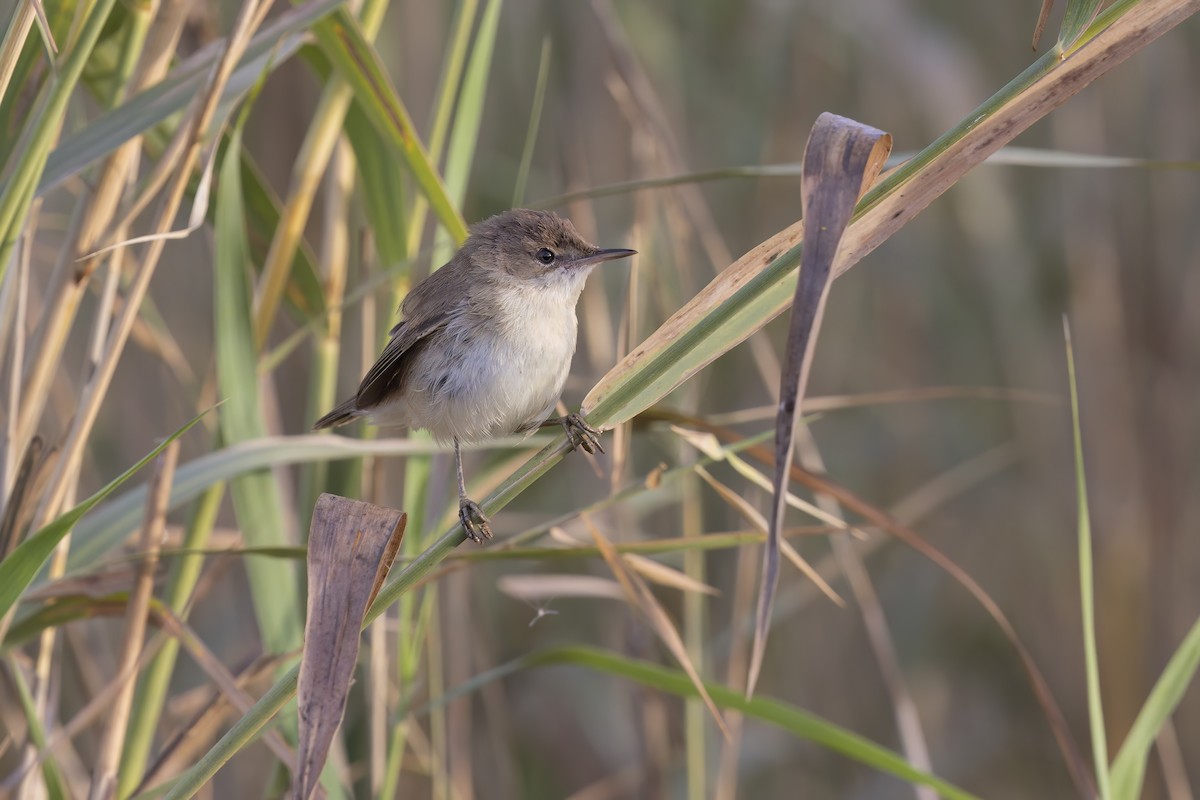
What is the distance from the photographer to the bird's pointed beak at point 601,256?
7.03 feet

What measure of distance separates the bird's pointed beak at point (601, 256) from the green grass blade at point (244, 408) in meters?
0.67

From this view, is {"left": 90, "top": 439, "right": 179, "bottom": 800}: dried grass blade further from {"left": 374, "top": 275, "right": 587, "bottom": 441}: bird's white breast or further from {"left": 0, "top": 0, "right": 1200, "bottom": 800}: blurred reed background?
{"left": 0, "top": 0, "right": 1200, "bottom": 800}: blurred reed background

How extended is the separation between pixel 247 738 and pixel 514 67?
265 centimetres

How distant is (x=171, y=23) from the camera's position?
1932 millimetres

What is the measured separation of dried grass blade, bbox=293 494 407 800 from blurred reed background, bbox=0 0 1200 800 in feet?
4.72

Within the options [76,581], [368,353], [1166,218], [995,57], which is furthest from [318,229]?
[1166,218]

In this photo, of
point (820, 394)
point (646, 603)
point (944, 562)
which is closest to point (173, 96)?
point (646, 603)

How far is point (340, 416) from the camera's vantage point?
2.18 metres

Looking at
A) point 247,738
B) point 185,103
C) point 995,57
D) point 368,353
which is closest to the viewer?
point 247,738

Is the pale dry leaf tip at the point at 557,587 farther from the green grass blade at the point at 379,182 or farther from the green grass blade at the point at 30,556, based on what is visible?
the green grass blade at the point at 30,556

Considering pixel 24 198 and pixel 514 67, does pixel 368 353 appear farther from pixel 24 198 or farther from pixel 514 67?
pixel 514 67

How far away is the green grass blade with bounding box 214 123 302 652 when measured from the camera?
6.24ft

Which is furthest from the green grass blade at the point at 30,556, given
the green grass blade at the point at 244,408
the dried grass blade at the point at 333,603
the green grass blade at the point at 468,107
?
the green grass blade at the point at 468,107

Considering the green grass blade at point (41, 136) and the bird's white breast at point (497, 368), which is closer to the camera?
the green grass blade at point (41, 136)
